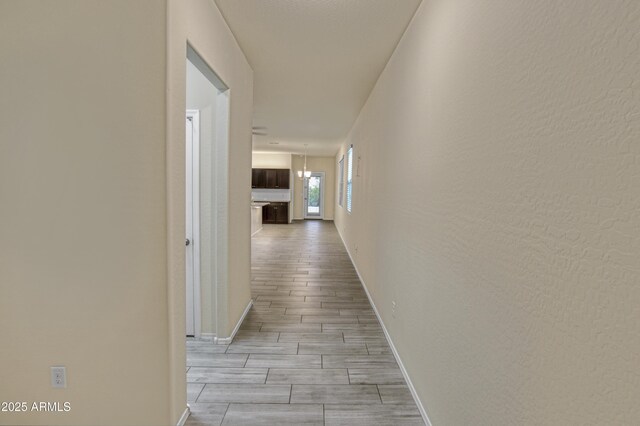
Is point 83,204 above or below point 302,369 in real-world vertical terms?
above

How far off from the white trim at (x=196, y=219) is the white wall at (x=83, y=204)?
1.34 meters

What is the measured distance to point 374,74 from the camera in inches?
147

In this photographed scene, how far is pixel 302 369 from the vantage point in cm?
258

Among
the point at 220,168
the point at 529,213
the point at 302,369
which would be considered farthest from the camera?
the point at 220,168

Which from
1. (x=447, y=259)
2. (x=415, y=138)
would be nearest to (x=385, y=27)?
(x=415, y=138)

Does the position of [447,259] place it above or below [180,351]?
above

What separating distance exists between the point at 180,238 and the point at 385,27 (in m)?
2.23

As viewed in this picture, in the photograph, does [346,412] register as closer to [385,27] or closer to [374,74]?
[385,27]

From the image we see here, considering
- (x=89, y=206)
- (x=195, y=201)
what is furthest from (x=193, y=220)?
(x=89, y=206)

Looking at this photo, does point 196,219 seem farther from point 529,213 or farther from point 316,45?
point 529,213

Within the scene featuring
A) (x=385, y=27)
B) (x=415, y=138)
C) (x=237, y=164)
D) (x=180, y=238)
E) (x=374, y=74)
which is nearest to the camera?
(x=180, y=238)

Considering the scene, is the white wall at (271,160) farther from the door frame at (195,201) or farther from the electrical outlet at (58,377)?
the electrical outlet at (58,377)

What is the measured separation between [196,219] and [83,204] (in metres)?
1.39

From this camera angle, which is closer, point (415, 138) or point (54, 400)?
point (54, 400)
